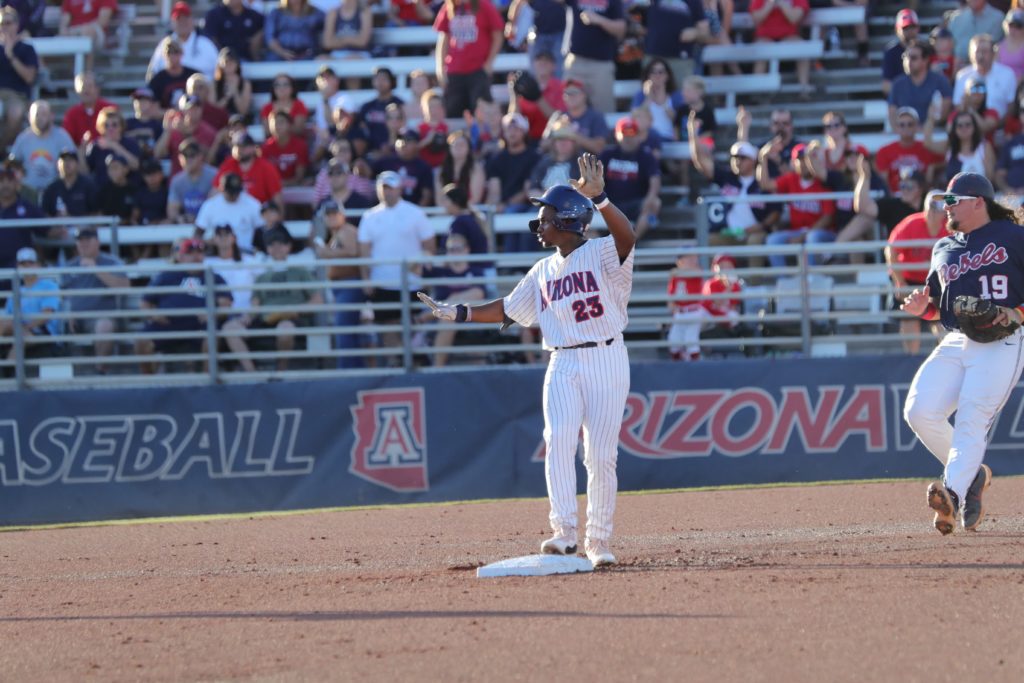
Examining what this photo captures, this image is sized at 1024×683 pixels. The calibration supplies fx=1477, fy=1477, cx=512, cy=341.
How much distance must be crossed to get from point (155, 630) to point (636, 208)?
8.98 m

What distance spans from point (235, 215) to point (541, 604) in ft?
31.0

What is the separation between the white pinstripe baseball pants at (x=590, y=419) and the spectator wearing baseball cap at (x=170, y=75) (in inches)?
449

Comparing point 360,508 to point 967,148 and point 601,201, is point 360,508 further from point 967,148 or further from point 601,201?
point 967,148

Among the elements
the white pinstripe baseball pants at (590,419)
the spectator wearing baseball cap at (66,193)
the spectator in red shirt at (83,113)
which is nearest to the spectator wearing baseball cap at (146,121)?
the spectator in red shirt at (83,113)

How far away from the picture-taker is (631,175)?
601 inches

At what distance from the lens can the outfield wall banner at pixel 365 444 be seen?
13.7m

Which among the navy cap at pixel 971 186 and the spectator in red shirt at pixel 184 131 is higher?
the spectator in red shirt at pixel 184 131

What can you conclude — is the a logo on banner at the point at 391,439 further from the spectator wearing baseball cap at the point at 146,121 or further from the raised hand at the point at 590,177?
the raised hand at the point at 590,177

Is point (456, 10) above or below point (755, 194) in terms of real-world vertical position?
above

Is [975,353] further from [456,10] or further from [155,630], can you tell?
[456,10]

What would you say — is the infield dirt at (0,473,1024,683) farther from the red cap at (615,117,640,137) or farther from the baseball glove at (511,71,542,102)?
the baseball glove at (511,71,542,102)

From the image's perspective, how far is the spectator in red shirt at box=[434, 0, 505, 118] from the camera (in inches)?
667

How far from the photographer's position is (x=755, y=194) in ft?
50.6

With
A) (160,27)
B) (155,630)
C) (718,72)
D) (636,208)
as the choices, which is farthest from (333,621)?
(160,27)
